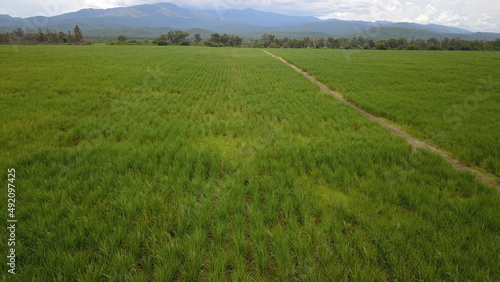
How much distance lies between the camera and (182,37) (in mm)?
118688

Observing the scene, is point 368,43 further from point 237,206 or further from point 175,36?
point 237,206

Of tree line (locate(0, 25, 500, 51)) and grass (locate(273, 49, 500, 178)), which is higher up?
tree line (locate(0, 25, 500, 51))

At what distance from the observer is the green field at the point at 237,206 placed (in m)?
2.42

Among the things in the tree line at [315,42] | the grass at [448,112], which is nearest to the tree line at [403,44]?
the tree line at [315,42]

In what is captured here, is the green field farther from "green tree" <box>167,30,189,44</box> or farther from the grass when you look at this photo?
"green tree" <box>167,30,189,44</box>

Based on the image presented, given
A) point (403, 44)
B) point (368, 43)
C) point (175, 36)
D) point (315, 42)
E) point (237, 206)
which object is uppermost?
point (175, 36)

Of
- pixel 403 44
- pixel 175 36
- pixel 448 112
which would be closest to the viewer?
pixel 448 112

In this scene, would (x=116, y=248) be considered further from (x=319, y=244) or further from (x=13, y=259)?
(x=319, y=244)

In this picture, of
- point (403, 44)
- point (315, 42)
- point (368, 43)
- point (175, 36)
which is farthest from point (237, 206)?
point (175, 36)

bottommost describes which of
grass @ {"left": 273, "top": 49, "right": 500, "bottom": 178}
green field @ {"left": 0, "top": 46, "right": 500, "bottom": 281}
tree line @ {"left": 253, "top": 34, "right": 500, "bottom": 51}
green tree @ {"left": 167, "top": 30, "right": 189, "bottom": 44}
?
green field @ {"left": 0, "top": 46, "right": 500, "bottom": 281}

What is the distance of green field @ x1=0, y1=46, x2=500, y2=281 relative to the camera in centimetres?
242

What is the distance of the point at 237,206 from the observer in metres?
3.50

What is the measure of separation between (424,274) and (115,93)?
1417cm

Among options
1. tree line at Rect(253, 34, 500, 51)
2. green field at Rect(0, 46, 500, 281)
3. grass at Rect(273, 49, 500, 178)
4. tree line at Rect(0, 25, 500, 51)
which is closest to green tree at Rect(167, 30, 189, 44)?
tree line at Rect(0, 25, 500, 51)
